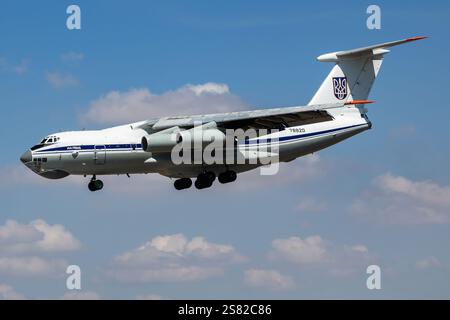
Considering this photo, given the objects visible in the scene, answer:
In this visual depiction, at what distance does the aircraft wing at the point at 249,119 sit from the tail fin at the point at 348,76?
9.33 ft

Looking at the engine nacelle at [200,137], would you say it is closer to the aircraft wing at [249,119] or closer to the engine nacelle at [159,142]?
the engine nacelle at [159,142]

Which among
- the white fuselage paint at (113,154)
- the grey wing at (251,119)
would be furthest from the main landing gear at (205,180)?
the grey wing at (251,119)

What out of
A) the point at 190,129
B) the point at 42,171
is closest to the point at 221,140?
the point at 190,129

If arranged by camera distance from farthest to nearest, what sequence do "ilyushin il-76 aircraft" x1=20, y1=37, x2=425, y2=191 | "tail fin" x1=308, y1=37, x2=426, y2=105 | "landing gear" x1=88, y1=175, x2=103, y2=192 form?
"tail fin" x1=308, y1=37, x2=426, y2=105, "landing gear" x1=88, y1=175, x2=103, y2=192, "ilyushin il-76 aircraft" x1=20, y1=37, x2=425, y2=191

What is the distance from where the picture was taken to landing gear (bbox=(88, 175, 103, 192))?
25906mm

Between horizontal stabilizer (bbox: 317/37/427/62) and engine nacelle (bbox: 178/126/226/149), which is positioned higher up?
horizontal stabilizer (bbox: 317/37/427/62)

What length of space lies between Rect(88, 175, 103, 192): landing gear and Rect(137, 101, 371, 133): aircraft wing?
1803 mm

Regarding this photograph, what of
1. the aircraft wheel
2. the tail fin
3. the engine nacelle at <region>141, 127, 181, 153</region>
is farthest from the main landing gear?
the tail fin

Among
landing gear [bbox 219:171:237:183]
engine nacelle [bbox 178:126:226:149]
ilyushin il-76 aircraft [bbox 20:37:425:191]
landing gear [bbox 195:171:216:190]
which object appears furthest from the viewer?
Answer: landing gear [bbox 219:171:237:183]

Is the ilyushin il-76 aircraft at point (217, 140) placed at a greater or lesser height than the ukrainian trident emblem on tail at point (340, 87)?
lesser

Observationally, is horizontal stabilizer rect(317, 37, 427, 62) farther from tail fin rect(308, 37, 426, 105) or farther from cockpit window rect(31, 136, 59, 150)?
cockpit window rect(31, 136, 59, 150)

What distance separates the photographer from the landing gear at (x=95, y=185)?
2591cm

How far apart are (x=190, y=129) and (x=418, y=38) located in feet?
A: 20.8

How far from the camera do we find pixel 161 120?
26.4 meters
